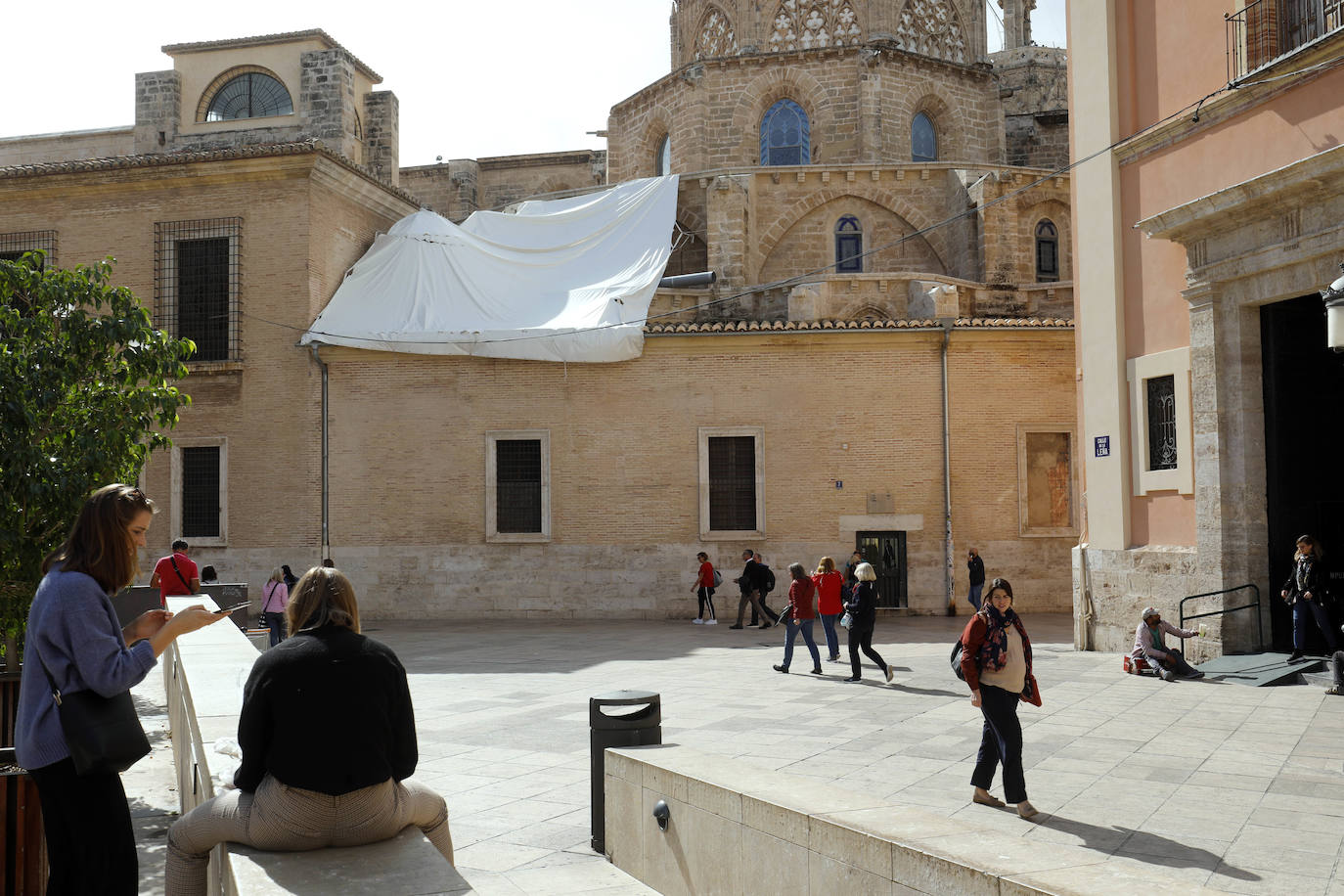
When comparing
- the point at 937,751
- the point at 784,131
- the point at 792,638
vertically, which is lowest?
the point at 937,751

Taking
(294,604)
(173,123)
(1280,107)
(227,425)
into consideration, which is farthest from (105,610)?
(173,123)

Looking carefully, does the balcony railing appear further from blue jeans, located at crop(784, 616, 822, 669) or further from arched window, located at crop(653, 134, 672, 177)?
arched window, located at crop(653, 134, 672, 177)

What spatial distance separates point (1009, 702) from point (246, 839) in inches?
182

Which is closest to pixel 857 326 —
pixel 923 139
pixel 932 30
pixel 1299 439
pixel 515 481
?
pixel 515 481

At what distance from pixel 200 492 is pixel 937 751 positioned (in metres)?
17.5

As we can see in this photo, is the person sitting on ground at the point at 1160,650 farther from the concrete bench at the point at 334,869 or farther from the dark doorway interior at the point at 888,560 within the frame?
the concrete bench at the point at 334,869

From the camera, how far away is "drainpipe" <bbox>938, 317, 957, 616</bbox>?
20562mm

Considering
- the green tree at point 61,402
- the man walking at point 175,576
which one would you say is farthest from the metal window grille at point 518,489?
the green tree at point 61,402

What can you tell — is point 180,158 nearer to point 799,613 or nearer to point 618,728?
point 799,613

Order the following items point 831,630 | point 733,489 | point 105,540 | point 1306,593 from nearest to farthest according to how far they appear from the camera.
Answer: point 105,540 < point 1306,593 < point 831,630 < point 733,489

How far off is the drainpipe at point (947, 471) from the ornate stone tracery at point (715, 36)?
14611 millimetres

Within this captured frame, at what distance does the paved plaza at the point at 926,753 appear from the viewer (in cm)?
605

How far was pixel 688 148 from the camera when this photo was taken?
30125mm

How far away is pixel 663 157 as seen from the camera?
106 feet
